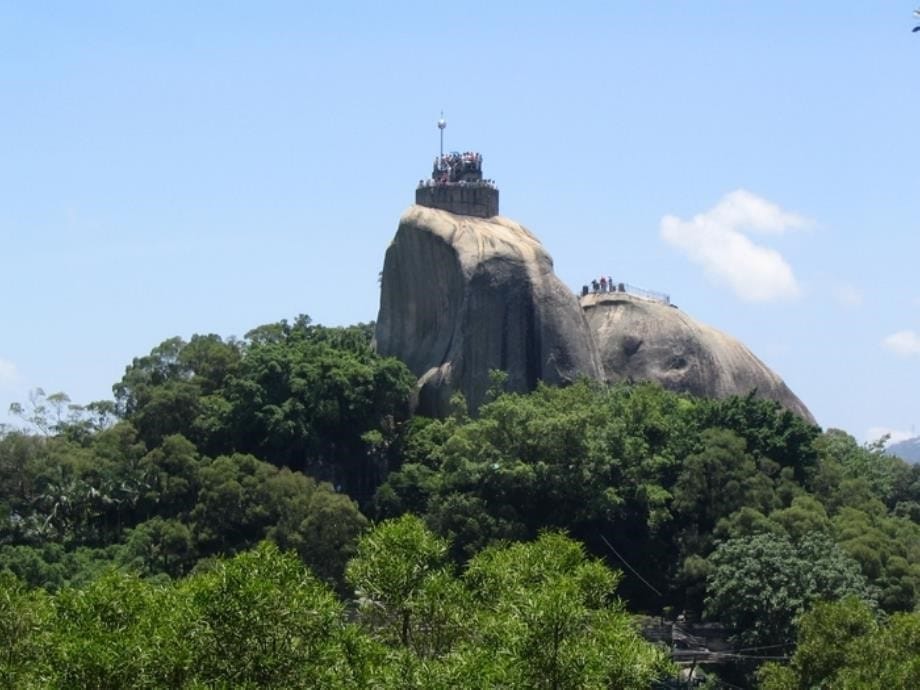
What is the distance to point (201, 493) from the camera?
170 feet

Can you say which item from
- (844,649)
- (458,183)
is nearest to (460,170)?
(458,183)

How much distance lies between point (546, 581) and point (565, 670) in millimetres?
3260

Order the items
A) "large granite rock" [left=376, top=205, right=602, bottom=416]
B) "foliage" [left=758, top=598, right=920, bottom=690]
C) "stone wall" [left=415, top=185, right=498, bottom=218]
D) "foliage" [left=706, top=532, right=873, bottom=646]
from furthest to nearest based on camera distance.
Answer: "stone wall" [left=415, top=185, right=498, bottom=218]
"large granite rock" [left=376, top=205, right=602, bottom=416]
"foliage" [left=706, top=532, right=873, bottom=646]
"foliage" [left=758, top=598, right=920, bottom=690]

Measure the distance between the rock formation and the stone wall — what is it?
69cm

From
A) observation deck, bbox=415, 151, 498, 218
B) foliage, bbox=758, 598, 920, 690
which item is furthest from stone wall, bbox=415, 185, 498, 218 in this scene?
foliage, bbox=758, 598, 920, 690

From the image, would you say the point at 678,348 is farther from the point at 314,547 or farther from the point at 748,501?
the point at 314,547

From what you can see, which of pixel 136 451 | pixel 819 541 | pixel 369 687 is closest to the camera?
pixel 369 687

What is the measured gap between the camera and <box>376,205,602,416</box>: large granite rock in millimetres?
57500

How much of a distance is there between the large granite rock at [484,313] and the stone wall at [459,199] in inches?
40.5

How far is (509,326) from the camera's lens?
57562 millimetres

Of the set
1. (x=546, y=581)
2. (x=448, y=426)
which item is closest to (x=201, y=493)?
(x=448, y=426)

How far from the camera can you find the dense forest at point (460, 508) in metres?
34.7

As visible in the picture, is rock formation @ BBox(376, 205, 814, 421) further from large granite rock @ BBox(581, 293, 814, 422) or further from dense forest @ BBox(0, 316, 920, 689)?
dense forest @ BBox(0, 316, 920, 689)

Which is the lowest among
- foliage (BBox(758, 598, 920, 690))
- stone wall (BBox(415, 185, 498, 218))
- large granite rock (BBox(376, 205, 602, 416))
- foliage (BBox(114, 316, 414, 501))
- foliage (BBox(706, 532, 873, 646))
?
foliage (BBox(758, 598, 920, 690))
